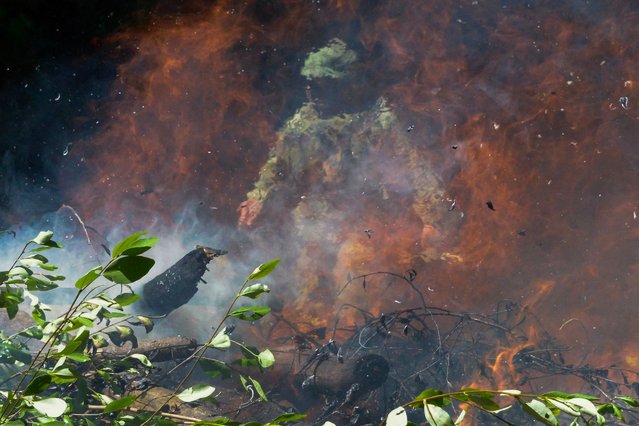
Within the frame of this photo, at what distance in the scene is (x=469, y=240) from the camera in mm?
8609

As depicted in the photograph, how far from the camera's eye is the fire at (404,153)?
7.46 meters

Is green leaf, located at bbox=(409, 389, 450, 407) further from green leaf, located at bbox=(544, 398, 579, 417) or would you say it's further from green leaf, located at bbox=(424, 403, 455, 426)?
green leaf, located at bbox=(544, 398, 579, 417)

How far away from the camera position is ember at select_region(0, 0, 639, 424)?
710 centimetres

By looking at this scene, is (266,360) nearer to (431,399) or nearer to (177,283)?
(431,399)

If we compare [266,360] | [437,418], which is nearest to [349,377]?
[266,360]

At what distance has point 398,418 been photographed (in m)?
1.20

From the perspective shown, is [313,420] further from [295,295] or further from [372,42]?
[372,42]

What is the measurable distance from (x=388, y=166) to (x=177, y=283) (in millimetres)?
4650

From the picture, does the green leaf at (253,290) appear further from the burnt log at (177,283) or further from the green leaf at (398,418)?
the burnt log at (177,283)

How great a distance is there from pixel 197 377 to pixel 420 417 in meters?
2.93

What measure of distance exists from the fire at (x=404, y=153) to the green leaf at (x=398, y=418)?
6764mm

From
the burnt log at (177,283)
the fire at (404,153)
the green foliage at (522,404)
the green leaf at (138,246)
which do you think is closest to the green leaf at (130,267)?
the green leaf at (138,246)

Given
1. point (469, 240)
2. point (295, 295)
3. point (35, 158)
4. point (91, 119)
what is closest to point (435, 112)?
point (469, 240)

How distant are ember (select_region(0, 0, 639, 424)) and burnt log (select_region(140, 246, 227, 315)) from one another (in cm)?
17
